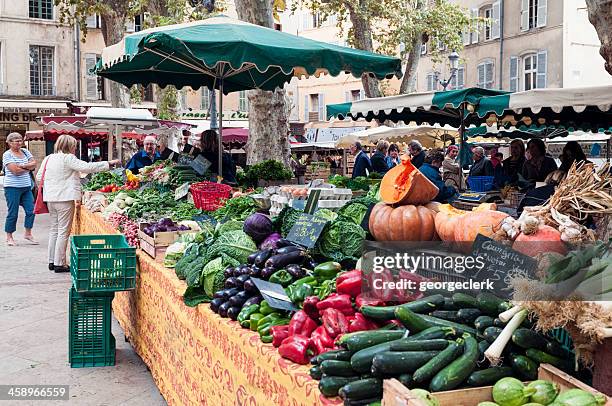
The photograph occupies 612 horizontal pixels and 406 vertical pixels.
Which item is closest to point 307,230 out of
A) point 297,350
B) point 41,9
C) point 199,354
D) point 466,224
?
point 199,354

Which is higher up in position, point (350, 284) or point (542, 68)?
point (542, 68)

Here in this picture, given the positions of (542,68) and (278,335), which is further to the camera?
(542,68)

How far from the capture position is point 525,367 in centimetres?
226

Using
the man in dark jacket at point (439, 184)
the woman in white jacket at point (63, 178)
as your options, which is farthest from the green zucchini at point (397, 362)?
the woman in white jacket at point (63, 178)

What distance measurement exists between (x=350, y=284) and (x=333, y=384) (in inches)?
29.3

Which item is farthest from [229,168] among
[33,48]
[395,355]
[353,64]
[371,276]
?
[33,48]

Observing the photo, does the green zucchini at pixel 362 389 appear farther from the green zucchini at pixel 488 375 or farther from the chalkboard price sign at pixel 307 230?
the chalkboard price sign at pixel 307 230

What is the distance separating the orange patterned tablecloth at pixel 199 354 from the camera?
8.97ft

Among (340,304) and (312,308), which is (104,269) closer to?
(312,308)

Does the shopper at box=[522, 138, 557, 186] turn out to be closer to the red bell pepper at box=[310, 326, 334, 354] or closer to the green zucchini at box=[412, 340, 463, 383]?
the red bell pepper at box=[310, 326, 334, 354]

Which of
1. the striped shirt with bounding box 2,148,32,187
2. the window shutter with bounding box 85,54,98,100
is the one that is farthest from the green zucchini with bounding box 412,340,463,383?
the window shutter with bounding box 85,54,98,100

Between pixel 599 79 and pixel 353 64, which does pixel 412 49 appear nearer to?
pixel 599 79

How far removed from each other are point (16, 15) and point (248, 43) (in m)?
33.0

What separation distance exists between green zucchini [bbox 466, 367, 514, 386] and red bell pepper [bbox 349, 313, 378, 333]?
1.94 feet
